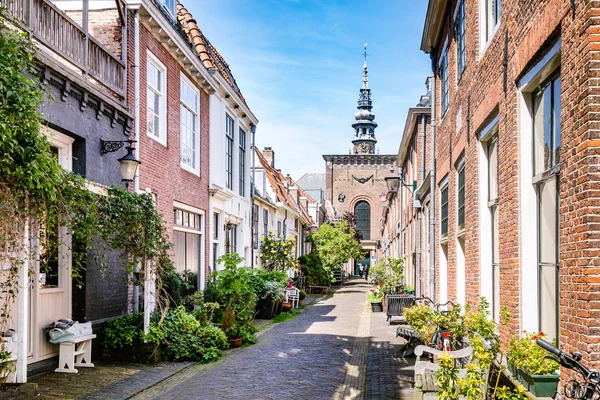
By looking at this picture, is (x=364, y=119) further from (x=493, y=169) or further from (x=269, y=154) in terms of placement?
(x=493, y=169)

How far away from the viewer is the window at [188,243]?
50.4 feet

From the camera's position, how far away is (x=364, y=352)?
1301 cm

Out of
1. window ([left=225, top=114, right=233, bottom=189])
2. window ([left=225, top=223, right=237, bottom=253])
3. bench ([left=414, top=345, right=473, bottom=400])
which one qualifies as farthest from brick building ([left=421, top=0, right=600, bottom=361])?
window ([left=225, top=223, right=237, bottom=253])

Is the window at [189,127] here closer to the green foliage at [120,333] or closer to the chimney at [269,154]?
the green foliage at [120,333]

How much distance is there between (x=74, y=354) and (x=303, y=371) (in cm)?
348

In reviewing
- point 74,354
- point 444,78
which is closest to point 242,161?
point 444,78

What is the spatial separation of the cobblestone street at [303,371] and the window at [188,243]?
245 cm

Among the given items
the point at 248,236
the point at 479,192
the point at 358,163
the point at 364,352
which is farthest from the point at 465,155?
the point at 358,163

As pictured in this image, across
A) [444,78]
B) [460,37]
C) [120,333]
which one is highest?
[460,37]

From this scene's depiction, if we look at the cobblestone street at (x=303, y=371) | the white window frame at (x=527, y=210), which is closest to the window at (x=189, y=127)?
the cobblestone street at (x=303, y=371)

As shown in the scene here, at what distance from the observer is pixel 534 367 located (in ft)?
17.4

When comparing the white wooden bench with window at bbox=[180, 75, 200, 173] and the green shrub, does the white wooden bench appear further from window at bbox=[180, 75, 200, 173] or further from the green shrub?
window at bbox=[180, 75, 200, 173]

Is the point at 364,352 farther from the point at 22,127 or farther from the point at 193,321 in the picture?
the point at 22,127

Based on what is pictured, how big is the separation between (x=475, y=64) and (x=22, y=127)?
633 centimetres
